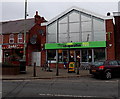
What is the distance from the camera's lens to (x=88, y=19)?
18.4m

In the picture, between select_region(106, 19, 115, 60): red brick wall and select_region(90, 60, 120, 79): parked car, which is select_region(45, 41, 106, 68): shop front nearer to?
select_region(106, 19, 115, 60): red brick wall

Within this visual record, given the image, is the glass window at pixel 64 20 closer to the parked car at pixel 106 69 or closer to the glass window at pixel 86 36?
the glass window at pixel 86 36

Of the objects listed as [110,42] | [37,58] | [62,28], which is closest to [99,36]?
[110,42]

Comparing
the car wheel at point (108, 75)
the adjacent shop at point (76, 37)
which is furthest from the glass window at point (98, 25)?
the car wheel at point (108, 75)

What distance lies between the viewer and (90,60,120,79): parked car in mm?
11008

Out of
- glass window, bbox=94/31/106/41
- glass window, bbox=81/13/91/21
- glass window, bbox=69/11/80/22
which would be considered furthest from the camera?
glass window, bbox=69/11/80/22

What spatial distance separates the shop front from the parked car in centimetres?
545

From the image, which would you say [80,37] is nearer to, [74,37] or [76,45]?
[74,37]

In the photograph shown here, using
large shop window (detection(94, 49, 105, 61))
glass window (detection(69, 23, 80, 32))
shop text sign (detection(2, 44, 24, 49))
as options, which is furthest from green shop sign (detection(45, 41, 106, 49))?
shop text sign (detection(2, 44, 24, 49))

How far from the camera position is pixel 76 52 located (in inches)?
723

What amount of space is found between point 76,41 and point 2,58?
1270cm

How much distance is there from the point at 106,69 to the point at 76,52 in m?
7.51

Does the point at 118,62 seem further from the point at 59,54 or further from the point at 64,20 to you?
the point at 64,20

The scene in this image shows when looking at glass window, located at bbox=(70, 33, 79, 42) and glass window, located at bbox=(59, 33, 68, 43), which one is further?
glass window, located at bbox=(59, 33, 68, 43)
